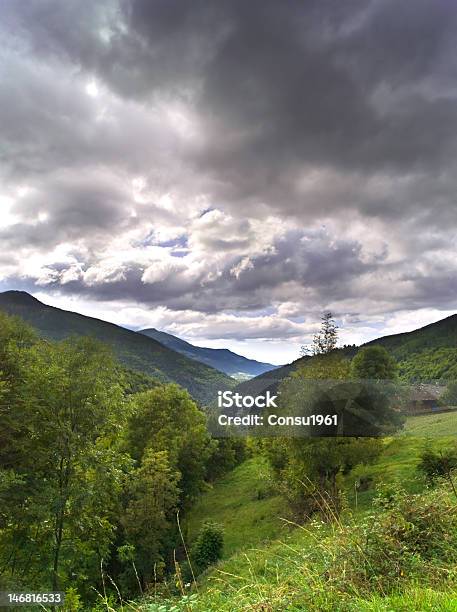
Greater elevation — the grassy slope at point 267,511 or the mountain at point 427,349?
the mountain at point 427,349

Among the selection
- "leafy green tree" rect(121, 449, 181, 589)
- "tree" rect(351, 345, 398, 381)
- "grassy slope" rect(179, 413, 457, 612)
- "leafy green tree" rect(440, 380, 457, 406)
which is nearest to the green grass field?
"grassy slope" rect(179, 413, 457, 612)

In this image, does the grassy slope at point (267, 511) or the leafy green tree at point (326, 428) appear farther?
the leafy green tree at point (326, 428)

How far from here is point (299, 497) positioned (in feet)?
79.3

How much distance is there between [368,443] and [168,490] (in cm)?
1305

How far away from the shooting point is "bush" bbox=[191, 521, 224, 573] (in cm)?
2400

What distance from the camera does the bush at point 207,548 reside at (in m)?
24.0

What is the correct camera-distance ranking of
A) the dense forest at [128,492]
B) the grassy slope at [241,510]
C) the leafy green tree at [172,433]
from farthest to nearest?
the leafy green tree at [172,433] → the grassy slope at [241,510] → the dense forest at [128,492]

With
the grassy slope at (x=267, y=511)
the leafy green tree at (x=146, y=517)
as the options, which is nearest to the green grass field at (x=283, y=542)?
the grassy slope at (x=267, y=511)

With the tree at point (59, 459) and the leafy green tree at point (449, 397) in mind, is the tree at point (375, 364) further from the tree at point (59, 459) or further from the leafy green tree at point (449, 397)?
the tree at point (59, 459)

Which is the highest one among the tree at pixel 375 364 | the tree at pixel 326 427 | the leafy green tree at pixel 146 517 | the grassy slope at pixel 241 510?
the tree at pixel 375 364

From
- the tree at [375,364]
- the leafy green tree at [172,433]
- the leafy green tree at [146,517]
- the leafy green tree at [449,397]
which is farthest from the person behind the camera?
the tree at [375,364]

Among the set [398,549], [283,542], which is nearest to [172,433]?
[283,542]

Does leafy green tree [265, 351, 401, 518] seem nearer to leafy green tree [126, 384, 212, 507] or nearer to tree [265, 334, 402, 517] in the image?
tree [265, 334, 402, 517]

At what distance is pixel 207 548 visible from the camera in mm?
24562
